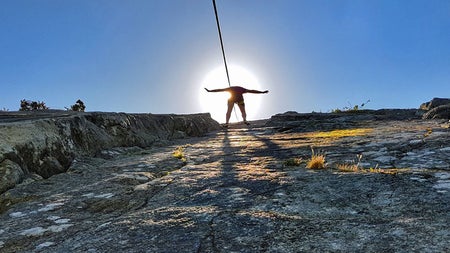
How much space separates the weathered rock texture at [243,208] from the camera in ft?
7.27

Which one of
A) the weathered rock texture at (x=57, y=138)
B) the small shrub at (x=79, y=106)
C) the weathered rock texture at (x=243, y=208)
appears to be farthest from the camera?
the small shrub at (x=79, y=106)

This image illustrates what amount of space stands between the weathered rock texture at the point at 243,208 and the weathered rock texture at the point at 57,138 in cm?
23

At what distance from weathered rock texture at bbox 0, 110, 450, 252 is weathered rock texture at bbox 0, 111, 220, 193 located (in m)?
0.23

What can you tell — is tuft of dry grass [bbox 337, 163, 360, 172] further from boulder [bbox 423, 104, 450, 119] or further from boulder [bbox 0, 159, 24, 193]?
boulder [bbox 423, 104, 450, 119]

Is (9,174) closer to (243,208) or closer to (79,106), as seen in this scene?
(243,208)

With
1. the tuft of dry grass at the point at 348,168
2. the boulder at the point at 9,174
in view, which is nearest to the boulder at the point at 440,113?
the tuft of dry grass at the point at 348,168

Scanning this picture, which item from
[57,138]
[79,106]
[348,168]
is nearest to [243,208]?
[348,168]

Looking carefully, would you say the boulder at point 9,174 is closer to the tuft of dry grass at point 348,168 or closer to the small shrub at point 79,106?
the tuft of dry grass at point 348,168

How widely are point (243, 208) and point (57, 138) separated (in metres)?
3.55

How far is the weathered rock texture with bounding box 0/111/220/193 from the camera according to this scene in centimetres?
418

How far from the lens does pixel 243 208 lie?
291 centimetres

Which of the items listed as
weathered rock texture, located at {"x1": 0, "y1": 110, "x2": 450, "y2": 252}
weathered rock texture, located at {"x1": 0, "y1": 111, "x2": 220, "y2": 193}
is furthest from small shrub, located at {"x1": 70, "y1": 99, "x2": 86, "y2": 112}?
weathered rock texture, located at {"x1": 0, "y1": 110, "x2": 450, "y2": 252}

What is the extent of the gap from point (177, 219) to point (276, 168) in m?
2.16

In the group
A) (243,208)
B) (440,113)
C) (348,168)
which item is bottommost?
(243,208)
